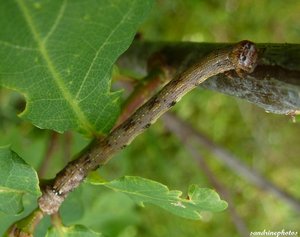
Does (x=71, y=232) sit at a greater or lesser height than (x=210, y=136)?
lesser

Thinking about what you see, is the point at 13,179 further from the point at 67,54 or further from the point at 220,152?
the point at 220,152

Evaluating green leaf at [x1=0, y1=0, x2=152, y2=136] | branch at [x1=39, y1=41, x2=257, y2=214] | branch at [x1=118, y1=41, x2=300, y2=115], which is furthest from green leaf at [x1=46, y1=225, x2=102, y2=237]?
branch at [x1=118, y1=41, x2=300, y2=115]

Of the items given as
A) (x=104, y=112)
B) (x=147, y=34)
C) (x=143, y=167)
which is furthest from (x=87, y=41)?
(x=143, y=167)

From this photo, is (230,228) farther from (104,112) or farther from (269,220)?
(104,112)

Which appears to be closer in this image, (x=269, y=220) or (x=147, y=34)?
(x=147, y=34)

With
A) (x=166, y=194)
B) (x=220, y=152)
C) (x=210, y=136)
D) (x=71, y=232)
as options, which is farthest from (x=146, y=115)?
(x=210, y=136)

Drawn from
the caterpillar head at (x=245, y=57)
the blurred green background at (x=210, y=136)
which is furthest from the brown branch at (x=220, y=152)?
the caterpillar head at (x=245, y=57)

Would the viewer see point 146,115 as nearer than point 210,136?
Yes

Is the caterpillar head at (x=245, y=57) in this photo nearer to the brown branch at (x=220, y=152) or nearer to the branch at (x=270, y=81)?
the branch at (x=270, y=81)
